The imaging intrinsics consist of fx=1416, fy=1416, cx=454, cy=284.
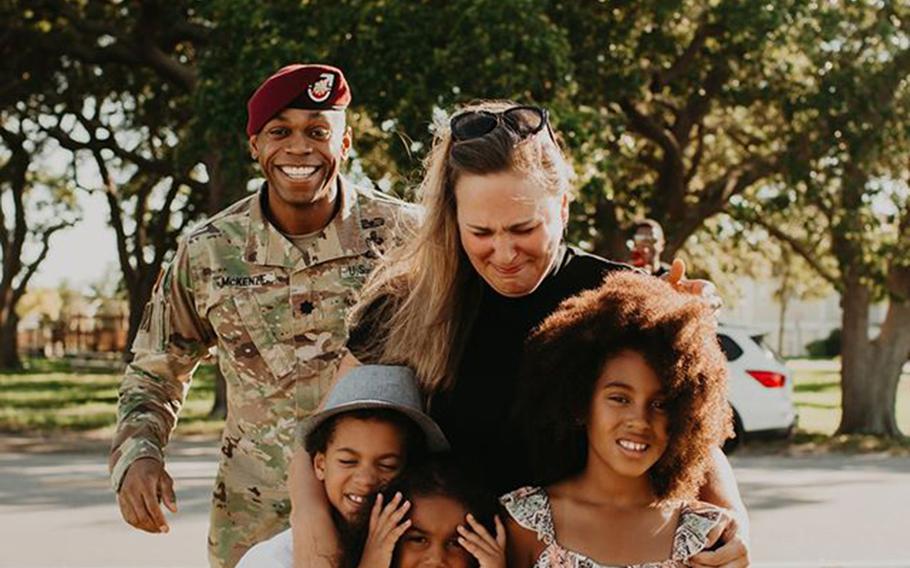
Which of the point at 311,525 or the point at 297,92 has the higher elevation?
the point at 297,92

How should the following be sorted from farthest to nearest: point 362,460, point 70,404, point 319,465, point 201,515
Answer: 1. point 70,404
2. point 201,515
3. point 319,465
4. point 362,460

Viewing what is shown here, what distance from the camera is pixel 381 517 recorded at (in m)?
3.00

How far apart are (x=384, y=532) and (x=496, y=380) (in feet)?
1.56

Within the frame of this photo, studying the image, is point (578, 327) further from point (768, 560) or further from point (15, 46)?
point (15, 46)

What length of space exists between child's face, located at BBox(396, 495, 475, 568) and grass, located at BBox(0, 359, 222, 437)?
8.19 meters

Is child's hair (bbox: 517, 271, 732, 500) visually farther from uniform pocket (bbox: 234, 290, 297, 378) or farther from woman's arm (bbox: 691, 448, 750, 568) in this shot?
uniform pocket (bbox: 234, 290, 297, 378)

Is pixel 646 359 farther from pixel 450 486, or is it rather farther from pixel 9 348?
pixel 9 348

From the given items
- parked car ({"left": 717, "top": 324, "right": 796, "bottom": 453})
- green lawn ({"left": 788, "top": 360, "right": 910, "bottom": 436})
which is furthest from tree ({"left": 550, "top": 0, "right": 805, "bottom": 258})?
green lawn ({"left": 788, "top": 360, "right": 910, "bottom": 436})

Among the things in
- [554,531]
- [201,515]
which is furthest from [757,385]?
[554,531]

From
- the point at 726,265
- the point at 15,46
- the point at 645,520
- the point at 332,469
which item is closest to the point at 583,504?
the point at 645,520

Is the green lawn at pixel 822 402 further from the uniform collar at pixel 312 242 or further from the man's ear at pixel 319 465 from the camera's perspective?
the man's ear at pixel 319 465

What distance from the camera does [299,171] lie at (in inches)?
166

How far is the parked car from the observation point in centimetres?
1503

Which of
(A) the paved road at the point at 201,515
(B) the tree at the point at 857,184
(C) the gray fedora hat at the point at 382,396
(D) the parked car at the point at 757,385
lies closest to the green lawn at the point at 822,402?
(B) the tree at the point at 857,184
